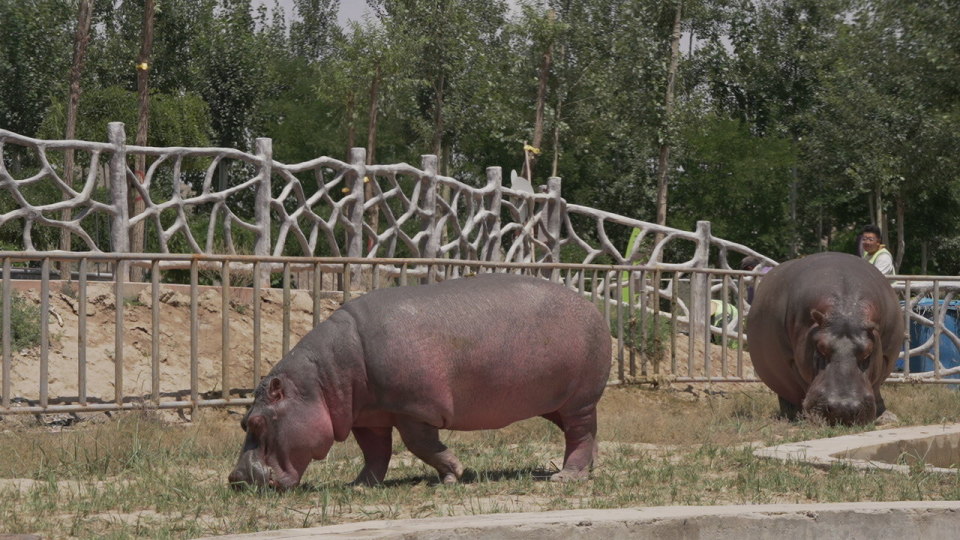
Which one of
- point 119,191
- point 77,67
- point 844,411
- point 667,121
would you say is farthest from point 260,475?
point 667,121

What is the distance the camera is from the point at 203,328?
11.8 metres

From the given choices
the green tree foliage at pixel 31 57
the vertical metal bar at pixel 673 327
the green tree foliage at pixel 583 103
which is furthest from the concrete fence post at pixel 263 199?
the green tree foliage at pixel 31 57

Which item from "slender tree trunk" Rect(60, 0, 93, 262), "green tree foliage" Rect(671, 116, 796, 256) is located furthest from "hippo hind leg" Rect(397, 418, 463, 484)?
"green tree foliage" Rect(671, 116, 796, 256)

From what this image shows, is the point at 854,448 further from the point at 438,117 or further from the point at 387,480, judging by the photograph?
the point at 438,117

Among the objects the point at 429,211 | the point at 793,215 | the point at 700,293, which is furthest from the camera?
the point at 793,215

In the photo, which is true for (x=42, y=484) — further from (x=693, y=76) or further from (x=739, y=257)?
(x=693, y=76)

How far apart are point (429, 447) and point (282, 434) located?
0.77m

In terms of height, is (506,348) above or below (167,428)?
above

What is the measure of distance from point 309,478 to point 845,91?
33.1m

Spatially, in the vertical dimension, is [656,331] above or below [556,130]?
below

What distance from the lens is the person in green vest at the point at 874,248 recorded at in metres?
12.8

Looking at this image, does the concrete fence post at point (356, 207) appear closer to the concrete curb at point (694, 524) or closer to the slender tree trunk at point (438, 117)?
the concrete curb at point (694, 524)

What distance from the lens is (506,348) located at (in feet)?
21.9

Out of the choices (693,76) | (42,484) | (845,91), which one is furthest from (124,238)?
(693,76)
